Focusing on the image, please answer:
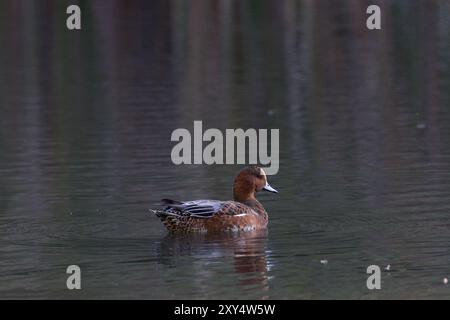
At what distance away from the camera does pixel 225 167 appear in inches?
591

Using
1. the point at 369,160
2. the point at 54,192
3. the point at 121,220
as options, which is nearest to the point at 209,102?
the point at 369,160

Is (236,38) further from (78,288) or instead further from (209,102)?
(78,288)

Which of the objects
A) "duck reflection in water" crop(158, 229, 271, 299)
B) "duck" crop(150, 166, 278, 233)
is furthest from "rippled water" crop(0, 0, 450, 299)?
"duck" crop(150, 166, 278, 233)

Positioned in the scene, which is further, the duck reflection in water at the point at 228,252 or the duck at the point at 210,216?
the duck at the point at 210,216

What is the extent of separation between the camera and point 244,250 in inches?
447

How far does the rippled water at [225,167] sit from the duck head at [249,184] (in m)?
0.36

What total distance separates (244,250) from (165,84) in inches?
435

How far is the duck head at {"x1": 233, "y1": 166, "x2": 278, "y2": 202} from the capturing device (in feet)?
41.9

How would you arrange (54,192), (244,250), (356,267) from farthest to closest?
(54,192), (244,250), (356,267)

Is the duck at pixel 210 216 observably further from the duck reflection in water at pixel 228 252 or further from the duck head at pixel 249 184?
the duck head at pixel 249 184

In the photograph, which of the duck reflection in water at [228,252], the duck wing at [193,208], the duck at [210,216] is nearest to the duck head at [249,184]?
the duck at [210,216]

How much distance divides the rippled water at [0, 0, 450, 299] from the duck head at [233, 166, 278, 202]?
1.17 feet

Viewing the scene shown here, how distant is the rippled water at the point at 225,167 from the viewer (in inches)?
414
